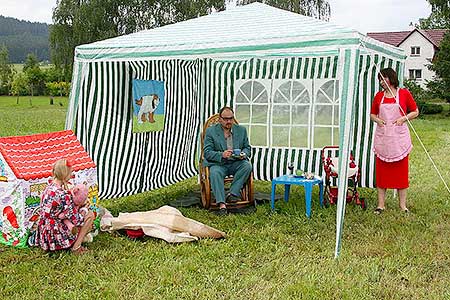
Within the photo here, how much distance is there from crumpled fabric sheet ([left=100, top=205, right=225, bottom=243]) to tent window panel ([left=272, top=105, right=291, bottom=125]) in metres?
2.61

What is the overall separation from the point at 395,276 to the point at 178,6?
23.2m

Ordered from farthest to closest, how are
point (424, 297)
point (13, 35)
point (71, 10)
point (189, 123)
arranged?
point (13, 35)
point (71, 10)
point (189, 123)
point (424, 297)

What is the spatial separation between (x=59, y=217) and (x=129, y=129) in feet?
7.01

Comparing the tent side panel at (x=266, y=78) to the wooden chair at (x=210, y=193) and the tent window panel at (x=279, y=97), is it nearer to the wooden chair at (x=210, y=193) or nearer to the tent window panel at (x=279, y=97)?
the tent window panel at (x=279, y=97)

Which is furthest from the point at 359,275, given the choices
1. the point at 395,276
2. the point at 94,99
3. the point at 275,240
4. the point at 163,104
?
the point at 163,104

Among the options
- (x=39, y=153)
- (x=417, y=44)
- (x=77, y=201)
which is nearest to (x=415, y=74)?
(x=417, y=44)

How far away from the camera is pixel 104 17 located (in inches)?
1006

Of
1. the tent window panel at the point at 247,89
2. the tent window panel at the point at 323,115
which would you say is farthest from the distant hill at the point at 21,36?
the tent window panel at the point at 323,115

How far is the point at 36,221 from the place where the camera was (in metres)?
4.60

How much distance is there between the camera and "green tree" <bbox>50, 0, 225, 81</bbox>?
25.4 metres

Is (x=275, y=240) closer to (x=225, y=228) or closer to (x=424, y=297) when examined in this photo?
(x=225, y=228)

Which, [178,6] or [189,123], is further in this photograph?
[178,6]

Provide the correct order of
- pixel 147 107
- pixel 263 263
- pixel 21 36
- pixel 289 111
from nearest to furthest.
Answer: pixel 263 263
pixel 147 107
pixel 289 111
pixel 21 36

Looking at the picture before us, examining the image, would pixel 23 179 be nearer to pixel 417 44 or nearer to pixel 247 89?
pixel 247 89
